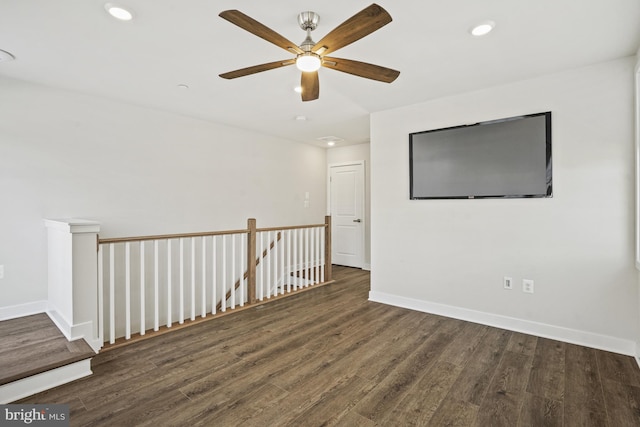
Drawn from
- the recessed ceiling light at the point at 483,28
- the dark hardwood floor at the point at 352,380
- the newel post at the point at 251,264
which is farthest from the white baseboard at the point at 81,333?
the recessed ceiling light at the point at 483,28

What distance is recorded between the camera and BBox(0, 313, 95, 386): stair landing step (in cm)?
203

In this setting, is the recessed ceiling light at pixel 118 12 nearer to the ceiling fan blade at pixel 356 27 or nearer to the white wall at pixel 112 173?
the ceiling fan blade at pixel 356 27

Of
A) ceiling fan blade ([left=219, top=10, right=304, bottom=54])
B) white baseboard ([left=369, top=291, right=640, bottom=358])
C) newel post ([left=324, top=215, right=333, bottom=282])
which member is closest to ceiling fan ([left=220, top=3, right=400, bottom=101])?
ceiling fan blade ([left=219, top=10, right=304, bottom=54])

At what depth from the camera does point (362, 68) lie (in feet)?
6.89

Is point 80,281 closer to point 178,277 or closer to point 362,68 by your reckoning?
point 178,277

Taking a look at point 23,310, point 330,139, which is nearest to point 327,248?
point 330,139

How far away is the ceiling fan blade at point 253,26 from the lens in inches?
61.2

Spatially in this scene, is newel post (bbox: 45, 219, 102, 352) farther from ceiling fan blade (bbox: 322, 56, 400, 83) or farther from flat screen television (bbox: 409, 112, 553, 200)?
flat screen television (bbox: 409, 112, 553, 200)

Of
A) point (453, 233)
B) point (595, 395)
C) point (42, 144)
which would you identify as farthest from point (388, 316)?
point (42, 144)

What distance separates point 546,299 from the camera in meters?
2.91

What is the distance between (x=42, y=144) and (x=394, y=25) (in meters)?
3.57

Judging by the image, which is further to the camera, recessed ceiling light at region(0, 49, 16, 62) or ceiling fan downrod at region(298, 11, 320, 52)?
recessed ceiling light at region(0, 49, 16, 62)

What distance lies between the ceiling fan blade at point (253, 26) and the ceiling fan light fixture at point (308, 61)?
0.19ft

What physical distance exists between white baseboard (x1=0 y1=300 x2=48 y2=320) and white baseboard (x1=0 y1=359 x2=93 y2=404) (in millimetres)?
1475
